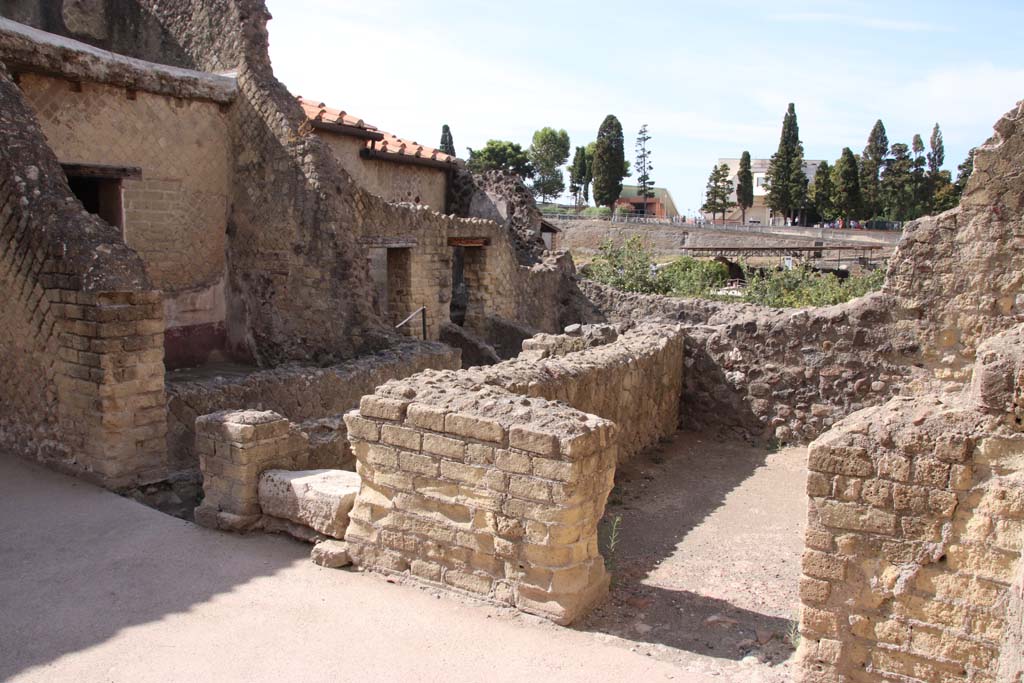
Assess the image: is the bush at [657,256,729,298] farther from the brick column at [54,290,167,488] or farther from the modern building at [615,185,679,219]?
the modern building at [615,185,679,219]

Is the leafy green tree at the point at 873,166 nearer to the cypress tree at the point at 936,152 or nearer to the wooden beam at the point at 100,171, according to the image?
the cypress tree at the point at 936,152

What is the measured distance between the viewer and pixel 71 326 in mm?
6566

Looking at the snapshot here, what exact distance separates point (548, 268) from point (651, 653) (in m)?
13.5

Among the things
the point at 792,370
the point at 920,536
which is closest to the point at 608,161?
the point at 792,370

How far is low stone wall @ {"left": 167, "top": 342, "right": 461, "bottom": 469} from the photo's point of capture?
Result: 660 cm

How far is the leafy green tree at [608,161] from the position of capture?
2175 inches

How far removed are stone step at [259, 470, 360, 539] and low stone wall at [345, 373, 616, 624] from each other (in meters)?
0.18

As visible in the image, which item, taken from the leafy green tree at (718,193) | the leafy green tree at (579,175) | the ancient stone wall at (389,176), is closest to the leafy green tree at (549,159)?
the leafy green tree at (579,175)

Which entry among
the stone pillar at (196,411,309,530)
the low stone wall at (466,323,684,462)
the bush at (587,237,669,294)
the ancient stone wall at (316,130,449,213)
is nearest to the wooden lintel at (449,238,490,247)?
the ancient stone wall at (316,130,449,213)

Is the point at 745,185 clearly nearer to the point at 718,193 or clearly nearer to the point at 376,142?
the point at 718,193

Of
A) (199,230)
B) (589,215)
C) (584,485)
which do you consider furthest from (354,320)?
(589,215)

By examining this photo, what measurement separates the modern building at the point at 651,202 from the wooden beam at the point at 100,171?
58848mm

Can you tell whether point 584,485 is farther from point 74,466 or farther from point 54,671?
point 74,466

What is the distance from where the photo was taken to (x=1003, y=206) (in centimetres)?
834
